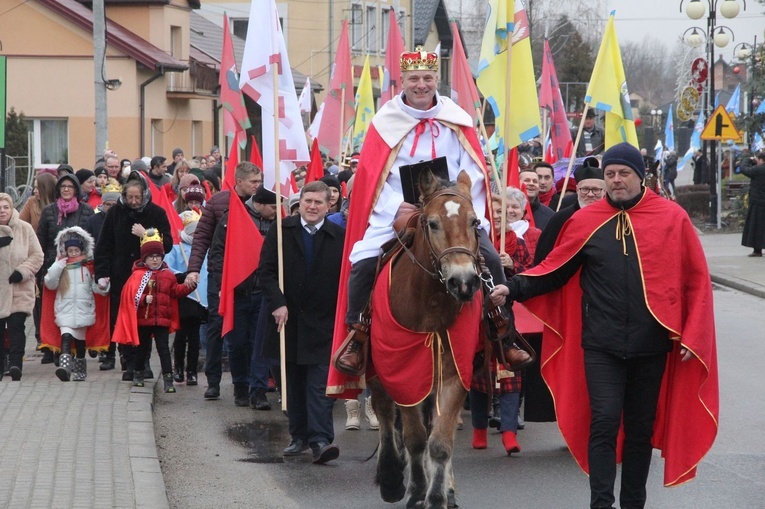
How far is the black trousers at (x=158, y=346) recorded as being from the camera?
39.2 feet

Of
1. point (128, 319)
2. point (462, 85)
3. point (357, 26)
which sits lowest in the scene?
point (128, 319)

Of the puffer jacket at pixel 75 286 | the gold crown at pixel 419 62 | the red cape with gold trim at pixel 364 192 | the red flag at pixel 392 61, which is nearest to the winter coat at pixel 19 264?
the puffer jacket at pixel 75 286

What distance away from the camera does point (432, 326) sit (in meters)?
7.15

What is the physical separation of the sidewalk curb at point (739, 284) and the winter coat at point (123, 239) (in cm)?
1065

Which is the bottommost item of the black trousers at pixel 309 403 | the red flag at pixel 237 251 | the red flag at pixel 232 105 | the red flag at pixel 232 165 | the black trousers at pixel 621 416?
the black trousers at pixel 309 403

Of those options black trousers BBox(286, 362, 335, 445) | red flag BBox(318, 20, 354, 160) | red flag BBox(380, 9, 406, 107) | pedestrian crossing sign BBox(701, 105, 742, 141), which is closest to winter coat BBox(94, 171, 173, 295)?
black trousers BBox(286, 362, 335, 445)

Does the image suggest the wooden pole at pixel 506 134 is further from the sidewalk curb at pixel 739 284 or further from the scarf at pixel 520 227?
the sidewalk curb at pixel 739 284

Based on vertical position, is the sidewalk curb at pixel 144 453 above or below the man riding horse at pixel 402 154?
below

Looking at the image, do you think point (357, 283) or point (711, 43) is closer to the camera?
point (357, 283)

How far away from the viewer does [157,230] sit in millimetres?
12273

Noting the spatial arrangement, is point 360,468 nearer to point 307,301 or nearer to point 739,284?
point 307,301

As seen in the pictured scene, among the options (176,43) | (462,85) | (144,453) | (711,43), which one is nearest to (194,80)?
(176,43)

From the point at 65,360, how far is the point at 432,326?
611 centimetres

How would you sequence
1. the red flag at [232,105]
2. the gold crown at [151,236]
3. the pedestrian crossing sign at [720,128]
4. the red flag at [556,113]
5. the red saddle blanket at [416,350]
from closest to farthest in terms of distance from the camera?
the red saddle blanket at [416,350] < the gold crown at [151,236] < the red flag at [232,105] < the red flag at [556,113] < the pedestrian crossing sign at [720,128]
